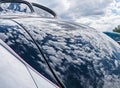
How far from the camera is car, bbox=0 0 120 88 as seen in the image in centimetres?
259

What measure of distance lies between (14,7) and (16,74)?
1292 mm

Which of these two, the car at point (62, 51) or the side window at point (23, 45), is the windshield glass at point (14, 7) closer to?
the car at point (62, 51)

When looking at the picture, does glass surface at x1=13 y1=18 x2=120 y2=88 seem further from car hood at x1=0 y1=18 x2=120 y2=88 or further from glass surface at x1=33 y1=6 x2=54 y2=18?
glass surface at x1=33 y1=6 x2=54 y2=18

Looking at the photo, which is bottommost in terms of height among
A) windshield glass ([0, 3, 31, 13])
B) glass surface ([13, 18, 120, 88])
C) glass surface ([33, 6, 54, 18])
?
glass surface ([13, 18, 120, 88])

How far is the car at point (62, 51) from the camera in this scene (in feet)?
8.49

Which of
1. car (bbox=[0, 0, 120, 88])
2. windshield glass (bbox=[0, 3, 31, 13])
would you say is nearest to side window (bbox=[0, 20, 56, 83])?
car (bbox=[0, 0, 120, 88])

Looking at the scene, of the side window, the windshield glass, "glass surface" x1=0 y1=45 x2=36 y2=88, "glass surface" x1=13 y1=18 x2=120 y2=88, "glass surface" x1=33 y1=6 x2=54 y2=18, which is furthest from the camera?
"glass surface" x1=33 y1=6 x2=54 y2=18

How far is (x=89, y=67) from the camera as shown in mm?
2775

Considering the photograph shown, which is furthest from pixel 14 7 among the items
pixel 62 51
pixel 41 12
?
Result: pixel 62 51

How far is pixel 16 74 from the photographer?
2.32 metres

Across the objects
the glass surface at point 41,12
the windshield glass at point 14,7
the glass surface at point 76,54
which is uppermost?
the windshield glass at point 14,7

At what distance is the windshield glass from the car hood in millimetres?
326

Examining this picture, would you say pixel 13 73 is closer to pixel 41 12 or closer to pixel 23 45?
pixel 23 45

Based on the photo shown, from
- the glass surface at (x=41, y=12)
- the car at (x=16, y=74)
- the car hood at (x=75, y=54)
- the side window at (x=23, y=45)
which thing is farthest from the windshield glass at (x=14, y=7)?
the car at (x=16, y=74)
